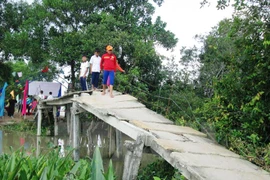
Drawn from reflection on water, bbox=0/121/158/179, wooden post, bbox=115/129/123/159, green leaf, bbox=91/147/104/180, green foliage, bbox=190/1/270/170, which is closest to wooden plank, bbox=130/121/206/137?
green foliage, bbox=190/1/270/170

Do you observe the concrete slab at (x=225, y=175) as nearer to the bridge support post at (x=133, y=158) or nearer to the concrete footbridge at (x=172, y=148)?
the concrete footbridge at (x=172, y=148)

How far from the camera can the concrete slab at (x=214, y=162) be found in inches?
173

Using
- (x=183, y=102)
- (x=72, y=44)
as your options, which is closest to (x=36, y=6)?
(x=72, y=44)

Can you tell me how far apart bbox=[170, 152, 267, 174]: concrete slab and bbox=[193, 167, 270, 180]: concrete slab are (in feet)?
0.35

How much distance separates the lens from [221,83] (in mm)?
6766

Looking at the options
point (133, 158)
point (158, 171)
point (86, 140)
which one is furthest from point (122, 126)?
point (86, 140)

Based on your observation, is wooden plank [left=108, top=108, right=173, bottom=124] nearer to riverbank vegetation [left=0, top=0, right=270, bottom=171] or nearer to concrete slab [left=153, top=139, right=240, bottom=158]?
concrete slab [left=153, top=139, right=240, bottom=158]

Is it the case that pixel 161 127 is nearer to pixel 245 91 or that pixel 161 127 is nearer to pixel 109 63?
pixel 245 91

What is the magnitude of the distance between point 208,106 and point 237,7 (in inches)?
74.6

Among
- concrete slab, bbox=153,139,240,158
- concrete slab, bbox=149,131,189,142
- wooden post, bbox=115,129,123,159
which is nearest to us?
concrete slab, bbox=153,139,240,158

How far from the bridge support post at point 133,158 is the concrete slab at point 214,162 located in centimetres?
70

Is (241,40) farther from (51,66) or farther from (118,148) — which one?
(51,66)

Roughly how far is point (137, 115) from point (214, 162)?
8.41ft

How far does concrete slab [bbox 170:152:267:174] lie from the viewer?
4398mm
